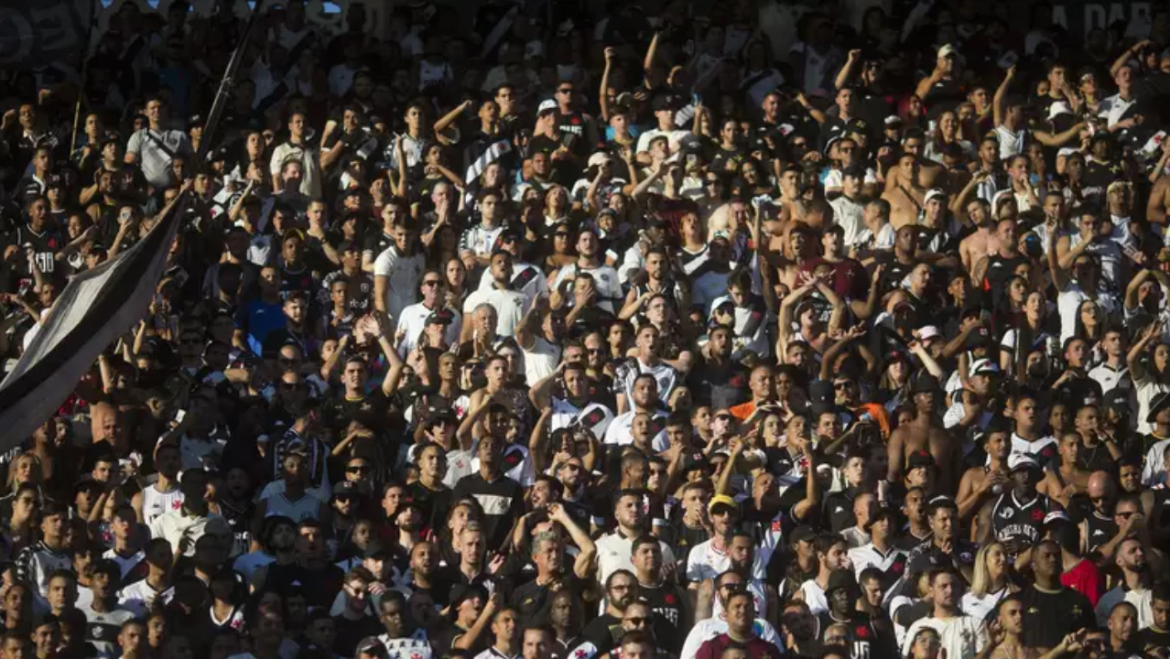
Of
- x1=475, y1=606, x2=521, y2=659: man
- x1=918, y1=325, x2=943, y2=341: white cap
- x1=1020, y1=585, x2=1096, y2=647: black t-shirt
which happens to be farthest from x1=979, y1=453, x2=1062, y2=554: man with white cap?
x1=475, y1=606, x2=521, y2=659: man

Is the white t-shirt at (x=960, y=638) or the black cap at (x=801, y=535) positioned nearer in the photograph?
the white t-shirt at (x=960, y=638)

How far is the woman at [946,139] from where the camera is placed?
19.8m

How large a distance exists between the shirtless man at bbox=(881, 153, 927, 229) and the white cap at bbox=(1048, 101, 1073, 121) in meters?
1.69

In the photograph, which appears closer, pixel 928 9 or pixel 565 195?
pixel 565 195

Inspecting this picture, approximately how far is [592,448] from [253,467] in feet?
7.12

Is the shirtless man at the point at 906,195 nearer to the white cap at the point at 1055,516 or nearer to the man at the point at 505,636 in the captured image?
the white cap at the point at 1055,516

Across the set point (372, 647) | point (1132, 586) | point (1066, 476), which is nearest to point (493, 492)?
point (372, 647)

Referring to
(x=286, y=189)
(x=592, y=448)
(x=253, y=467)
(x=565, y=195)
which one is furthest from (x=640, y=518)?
(x=286, y=189)

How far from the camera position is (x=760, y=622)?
1495 centimetres

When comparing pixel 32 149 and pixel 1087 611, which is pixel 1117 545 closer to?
pixel 1087 611

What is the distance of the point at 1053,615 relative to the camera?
15055 millimetres

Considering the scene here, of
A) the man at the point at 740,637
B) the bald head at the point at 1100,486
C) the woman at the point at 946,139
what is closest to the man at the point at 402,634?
the man at the point at 740,637

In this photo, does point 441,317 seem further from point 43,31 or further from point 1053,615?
point 43,31

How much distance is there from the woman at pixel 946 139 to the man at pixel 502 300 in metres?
3.76
